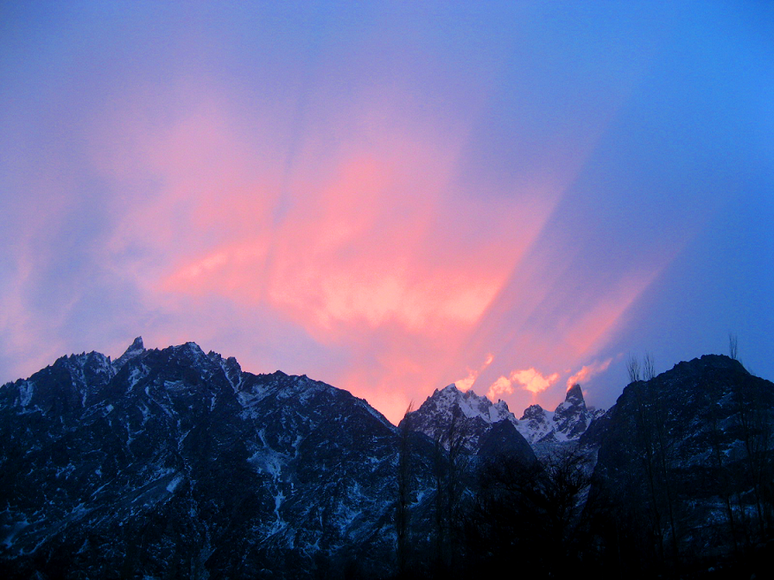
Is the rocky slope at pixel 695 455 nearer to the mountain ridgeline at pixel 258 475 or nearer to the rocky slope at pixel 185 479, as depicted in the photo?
the mountain ridgeline at pixel 258 475

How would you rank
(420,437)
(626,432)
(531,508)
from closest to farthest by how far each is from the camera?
(531,508), (626,432), (420,437)

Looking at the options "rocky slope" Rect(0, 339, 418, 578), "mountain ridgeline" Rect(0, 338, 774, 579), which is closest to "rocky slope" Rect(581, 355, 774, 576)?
"mountain ridgeline" Rect(0, 338, 774, 579)

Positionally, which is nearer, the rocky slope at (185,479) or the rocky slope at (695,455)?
the rocky slope at (695,455)

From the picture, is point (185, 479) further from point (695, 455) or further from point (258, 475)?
point (695, 455)

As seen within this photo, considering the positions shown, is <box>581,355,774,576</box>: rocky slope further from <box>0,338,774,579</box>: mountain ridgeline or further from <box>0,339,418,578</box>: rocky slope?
<box>0,339,418,578</box>: rocky slope

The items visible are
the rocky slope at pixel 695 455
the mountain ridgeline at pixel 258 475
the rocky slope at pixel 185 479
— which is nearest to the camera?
the rocky slope at pixel 695 455

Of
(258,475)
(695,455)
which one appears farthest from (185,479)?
(695,455)

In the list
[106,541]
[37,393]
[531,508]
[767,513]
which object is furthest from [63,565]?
[767,513]

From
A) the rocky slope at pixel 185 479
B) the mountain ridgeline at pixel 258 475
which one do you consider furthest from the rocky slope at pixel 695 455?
the rocky slope at pixel 185 479

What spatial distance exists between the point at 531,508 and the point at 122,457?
168 metres

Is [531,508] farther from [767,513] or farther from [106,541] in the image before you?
[106,541]

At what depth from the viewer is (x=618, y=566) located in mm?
31562

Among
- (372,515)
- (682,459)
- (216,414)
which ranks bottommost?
(372,515)

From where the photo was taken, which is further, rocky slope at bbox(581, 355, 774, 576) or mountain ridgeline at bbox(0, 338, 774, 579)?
mountain ridgeline at bbox(0, 338, 774, 579)
